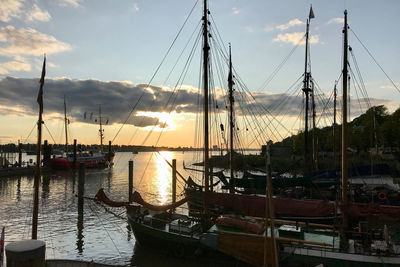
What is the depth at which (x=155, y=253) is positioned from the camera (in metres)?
19.4

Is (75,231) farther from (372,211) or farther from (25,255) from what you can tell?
(372,211)

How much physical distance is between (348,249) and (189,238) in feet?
28.6

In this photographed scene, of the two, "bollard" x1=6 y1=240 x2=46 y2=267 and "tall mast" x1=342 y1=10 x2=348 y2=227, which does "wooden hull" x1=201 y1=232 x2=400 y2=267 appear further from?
"bollard" x1=6 y1=240 x2=46 y2=267

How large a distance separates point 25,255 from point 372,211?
18434mm

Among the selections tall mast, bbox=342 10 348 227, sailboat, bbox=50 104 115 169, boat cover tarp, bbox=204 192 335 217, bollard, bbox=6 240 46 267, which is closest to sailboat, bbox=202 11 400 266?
tall mast, bbox=342 10 348 227

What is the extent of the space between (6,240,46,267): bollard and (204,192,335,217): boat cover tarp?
1250 centimetres

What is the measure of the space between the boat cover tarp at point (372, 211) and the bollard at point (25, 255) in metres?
15.8

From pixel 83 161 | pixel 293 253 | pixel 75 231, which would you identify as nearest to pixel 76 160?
pixel 83 161

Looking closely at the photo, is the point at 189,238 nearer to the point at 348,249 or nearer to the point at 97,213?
the point at 348,249

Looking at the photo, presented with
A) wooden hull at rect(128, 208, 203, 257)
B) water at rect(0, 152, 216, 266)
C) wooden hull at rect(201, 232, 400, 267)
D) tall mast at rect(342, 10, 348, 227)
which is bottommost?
water at rect(0, 152, 216, 266)

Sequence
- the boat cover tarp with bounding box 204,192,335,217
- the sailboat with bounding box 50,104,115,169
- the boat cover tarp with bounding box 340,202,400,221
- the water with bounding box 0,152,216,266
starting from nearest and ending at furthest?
1. the boat cover tarp with bounding box 340,202,400,221
2. the water with bounding box 0,152,216,266
3. the boat cover tarp with bounding box 204,192,335,217
4. the sailboat with bounding box 50,104,115,169

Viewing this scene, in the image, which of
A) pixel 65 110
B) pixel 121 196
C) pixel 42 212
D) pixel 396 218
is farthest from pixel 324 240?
pixel 65 110

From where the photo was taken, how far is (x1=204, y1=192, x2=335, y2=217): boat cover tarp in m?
20.0

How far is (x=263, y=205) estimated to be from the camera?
72.5ft
